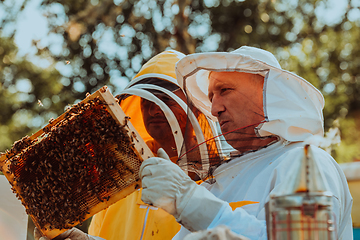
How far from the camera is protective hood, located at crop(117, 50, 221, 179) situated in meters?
2.68

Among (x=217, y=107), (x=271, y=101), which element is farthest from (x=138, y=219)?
(x=271, y=101)

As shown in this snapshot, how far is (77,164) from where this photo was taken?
236cm

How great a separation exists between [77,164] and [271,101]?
126 centimetres

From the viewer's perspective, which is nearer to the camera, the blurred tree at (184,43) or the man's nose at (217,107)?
the man's nose at (217,107)

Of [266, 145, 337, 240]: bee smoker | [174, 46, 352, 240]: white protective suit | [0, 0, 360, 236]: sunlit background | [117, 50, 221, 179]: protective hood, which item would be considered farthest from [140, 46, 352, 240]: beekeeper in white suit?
[0, 0, 360, 236]: sunlit background

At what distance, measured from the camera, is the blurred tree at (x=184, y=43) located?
9.42m

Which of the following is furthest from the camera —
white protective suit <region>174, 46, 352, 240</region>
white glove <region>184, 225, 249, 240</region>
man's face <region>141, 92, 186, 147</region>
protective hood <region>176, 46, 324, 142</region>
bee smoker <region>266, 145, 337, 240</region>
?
man's face <region>141, 92, 186, 147</region>

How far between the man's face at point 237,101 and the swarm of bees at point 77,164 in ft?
2.23

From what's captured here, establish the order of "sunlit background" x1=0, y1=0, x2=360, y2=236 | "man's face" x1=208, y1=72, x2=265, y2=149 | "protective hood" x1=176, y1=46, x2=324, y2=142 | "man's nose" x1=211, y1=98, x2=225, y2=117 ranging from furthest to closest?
"sunlit background" x1=0, y1=0, x2=360, y2=236, "man's nose" x1=211, y1=98, x2=225, y2=117, "man's face" x1=208, y1=72, x2=265, y2=149, "protective hood" x1=176, y1=46, x2=324, y2=142

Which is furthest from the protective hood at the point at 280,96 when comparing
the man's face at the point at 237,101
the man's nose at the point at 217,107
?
the man's nose at the point at 217,107

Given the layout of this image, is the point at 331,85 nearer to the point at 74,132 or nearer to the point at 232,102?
the point at 232,102

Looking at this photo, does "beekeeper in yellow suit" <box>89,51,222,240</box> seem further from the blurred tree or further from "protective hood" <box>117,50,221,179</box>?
the blurred tree

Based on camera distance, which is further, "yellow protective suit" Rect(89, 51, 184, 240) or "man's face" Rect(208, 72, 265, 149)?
"yellow protective suit" Rect(89, 51, 184, 240)

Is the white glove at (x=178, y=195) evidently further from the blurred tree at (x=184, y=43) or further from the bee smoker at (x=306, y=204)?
the blurred tree at (x=184, y=43)
